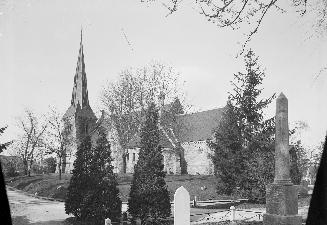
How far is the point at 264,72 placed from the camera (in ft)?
17.4

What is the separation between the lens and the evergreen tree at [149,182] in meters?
6.23

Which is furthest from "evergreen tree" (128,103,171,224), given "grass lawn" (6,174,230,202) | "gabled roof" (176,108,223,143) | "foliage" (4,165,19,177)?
"gabled roof" (176,108,223,143)

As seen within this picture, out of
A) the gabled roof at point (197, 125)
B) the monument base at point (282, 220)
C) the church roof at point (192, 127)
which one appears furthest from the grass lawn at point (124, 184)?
the monument base at point (282, 220)

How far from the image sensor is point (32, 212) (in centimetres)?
534

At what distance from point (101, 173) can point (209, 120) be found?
24.9 feet

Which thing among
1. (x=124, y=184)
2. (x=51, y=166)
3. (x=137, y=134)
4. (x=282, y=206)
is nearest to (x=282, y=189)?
(x=282, y=206)

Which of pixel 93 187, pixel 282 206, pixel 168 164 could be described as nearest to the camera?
pixel 282 206

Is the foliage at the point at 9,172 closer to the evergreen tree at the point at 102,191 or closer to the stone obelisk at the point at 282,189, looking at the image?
the evergreen tree at the point at 102,191

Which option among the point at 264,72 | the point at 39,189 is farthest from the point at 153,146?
the point at 39,189

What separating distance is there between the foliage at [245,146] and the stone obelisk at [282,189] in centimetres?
188

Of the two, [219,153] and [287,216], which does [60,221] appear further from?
[219,153]

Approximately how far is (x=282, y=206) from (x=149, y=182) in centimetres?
255

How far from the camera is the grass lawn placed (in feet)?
21.3

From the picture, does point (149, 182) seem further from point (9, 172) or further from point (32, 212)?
point (9, 172)
